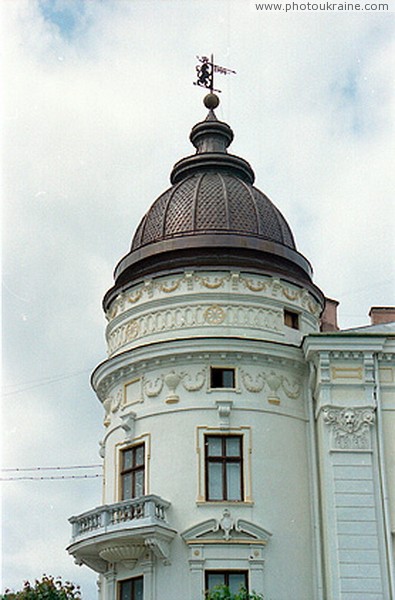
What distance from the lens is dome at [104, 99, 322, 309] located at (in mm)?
29922

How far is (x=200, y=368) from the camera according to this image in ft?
92.9

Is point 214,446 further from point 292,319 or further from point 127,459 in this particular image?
point 292,319

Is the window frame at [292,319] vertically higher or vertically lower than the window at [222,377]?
higher

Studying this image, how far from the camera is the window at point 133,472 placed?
28000 mm

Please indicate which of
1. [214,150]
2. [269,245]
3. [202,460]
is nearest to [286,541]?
[202,460]

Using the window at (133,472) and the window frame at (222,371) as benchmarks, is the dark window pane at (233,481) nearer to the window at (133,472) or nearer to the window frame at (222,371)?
the window frame at (222,371)

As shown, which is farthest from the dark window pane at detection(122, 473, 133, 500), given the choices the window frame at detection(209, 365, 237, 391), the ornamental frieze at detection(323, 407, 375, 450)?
the ornamental frieze at detection(323, 407, 375, 450)

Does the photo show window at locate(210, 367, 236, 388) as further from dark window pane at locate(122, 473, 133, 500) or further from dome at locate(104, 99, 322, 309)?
dark window pane at locate(122, 473, 133, 500)

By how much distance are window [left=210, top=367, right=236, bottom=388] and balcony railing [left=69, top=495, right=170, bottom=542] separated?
11.9 feet

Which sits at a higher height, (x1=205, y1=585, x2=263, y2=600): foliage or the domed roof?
the domed roof

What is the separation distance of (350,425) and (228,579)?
17.0 ft

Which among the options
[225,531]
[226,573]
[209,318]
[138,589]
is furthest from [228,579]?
[209,318]

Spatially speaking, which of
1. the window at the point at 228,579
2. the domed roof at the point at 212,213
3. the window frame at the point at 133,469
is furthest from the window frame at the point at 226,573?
the domed roof at the point at 212,213

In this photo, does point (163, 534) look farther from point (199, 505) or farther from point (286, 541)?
point (286, 541)
